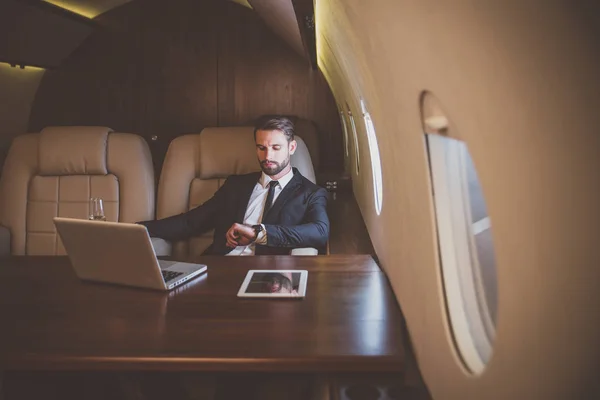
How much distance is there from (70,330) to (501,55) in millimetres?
1356

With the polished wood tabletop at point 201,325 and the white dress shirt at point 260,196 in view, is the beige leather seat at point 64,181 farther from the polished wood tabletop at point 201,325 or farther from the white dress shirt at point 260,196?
the polished wood tabletop at point 201,325

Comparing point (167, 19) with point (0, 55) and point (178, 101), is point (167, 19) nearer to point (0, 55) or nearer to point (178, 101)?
point (178, 101)

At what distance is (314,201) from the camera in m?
3.11

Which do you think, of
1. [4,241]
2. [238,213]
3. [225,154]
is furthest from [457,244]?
[4,241]

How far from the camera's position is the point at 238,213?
3.12 m

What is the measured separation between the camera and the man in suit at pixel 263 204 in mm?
3023

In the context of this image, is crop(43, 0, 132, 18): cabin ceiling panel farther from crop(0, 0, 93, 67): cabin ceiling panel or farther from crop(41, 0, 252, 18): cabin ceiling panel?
crop(0, 0, 93, 67): cabin ceiling panel

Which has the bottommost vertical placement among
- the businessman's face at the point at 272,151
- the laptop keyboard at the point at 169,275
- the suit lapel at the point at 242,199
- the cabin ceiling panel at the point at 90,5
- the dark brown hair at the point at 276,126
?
the laptop keyboard at the point at 169,275

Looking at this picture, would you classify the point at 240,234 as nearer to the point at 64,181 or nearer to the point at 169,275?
the point at 169,275

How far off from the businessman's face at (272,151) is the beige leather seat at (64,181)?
748mm

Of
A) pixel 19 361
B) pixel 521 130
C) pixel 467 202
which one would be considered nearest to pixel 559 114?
pixel 521 130

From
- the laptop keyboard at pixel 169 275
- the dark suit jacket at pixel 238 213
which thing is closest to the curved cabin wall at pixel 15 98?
the dark suit jacket at pixel 238 213

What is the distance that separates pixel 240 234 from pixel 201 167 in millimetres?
747

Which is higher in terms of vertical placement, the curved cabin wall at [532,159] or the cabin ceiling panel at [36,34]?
the cabin ceiling panel at [36,34]
